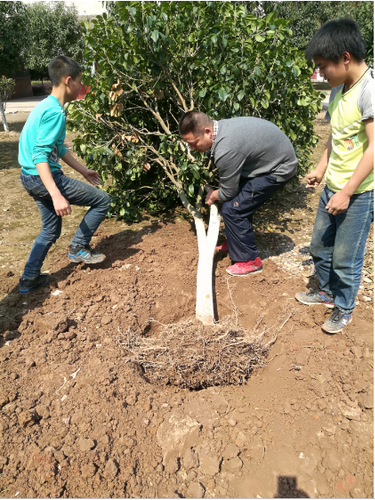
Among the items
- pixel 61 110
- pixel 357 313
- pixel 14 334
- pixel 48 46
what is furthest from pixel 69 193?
pixel 48 46

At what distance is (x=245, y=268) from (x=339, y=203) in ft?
4.98

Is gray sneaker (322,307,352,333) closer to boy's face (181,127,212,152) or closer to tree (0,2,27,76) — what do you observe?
boy's face (181,127,212,152)

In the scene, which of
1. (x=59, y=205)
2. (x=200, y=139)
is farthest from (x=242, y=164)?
(x=59, y=205)

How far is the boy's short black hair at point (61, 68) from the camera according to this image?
3.06 meters

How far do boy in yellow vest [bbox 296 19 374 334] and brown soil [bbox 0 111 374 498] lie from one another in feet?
1.55

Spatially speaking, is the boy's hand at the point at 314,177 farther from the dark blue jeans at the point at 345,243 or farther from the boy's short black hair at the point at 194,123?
the boy's short black hair at the point at 194,123

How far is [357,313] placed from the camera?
306 cm

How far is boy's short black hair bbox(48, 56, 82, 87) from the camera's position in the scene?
306 centimetres

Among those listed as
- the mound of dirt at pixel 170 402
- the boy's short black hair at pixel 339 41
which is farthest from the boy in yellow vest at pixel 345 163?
the mound of dirt at pixel 170 402

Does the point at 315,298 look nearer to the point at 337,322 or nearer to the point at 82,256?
the point at 337,322

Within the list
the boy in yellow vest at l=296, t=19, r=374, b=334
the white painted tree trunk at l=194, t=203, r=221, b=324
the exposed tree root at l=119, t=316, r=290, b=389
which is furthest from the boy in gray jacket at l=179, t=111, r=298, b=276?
the exposed tree root at l=119, t=316, r=290, b=389

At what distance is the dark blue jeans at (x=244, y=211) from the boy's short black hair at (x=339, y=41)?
1.44m

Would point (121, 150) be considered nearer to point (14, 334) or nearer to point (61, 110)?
point (61, 110)

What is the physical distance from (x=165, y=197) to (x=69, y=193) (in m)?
1.86
